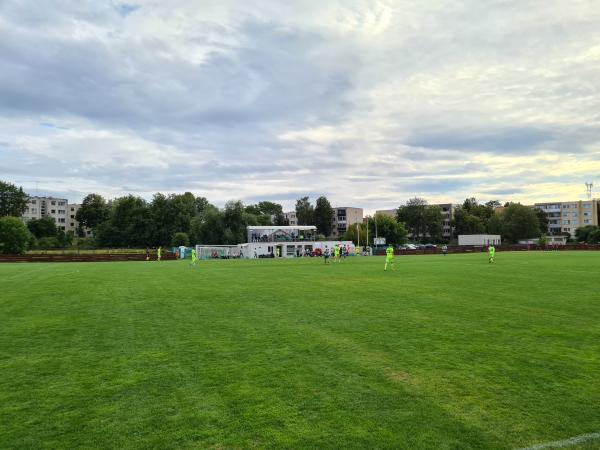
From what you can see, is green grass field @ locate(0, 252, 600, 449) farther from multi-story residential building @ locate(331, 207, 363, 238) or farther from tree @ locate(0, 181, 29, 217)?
multi-story residential building @ locate(331, 207, 363, 238)

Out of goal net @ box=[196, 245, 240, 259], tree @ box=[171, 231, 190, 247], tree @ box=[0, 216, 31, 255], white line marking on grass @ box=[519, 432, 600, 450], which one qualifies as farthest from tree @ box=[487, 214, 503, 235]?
white line marking on grass @ box=[519, 432, 600, 450]

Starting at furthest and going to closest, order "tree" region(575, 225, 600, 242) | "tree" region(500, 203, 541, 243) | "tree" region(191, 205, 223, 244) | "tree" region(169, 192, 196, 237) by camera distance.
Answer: "tree" region(500, 203, 541, 243), "tree" region(575, 225, 600, 242), "tree" region(169, 192, 196, 237), "tree" region(191, 205, 223, 244)

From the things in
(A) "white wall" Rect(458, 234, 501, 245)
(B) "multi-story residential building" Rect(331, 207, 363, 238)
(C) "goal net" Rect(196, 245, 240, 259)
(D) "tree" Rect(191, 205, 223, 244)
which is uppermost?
(B) "multi-story residential building" Rect(331, 207, 363, 238)

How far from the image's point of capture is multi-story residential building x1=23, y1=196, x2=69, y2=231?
490ft

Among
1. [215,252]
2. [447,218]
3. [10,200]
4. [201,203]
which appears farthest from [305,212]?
[10,200]

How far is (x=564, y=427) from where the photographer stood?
16.1 feet

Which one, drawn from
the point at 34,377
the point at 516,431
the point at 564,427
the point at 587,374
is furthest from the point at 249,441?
the point at 587,374

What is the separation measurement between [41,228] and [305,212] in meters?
80.6

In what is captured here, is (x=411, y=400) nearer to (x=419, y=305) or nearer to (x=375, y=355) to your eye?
(x=375, y=355)

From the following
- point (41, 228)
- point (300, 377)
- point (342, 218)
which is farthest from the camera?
point (342, 218)

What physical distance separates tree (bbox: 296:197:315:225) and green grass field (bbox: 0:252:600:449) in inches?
5468

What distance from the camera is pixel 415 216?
145m

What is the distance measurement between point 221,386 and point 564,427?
169 inches

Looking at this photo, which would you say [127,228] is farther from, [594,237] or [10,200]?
[594,237]
